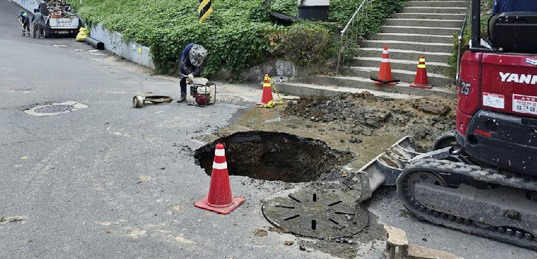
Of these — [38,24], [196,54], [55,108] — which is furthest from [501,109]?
[38,24]

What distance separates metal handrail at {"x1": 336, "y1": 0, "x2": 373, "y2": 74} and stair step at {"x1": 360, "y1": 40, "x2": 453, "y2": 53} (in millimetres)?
362

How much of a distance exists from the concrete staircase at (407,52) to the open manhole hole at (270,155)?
325cm

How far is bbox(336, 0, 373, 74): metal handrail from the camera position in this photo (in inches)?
460

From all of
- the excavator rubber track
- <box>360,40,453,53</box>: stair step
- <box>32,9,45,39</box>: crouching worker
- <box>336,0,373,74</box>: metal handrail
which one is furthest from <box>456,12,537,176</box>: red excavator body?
<box>32,9,45,39</box>: crouching worker

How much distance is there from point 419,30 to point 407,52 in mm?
1186

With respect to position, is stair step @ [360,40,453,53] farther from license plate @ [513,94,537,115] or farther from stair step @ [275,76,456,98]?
license plate @ [513,94,537,115]

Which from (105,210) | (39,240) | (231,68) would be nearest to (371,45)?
(231,68)

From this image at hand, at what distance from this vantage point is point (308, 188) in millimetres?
5699

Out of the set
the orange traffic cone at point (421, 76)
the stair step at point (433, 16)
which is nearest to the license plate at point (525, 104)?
the orange traffic cone at point (421, 76)

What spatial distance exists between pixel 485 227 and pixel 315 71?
7.69 m

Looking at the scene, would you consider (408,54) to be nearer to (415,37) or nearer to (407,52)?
(407,52)

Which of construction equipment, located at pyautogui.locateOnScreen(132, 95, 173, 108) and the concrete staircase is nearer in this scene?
construction equipment, located at pyautogui.locateOnScreen(132, 95, 173, 108)

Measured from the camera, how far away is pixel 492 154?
459 centimetres

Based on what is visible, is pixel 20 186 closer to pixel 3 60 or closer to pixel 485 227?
pixel 485 227
